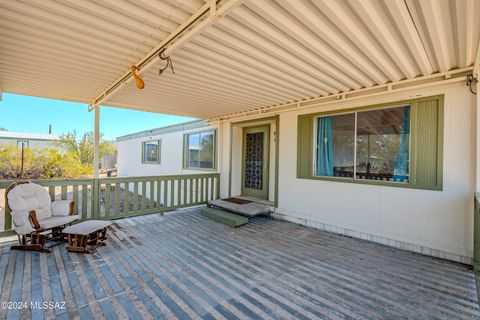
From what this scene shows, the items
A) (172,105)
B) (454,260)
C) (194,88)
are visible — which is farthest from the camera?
(172,105)

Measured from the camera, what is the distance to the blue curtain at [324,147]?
467 centimetres

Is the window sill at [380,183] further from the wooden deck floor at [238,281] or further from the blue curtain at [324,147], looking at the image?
the wooden deck floor at [238,281]

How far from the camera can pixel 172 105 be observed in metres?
5.54

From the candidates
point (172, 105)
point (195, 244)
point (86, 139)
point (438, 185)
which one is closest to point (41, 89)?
point (172, 105)

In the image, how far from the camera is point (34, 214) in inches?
127

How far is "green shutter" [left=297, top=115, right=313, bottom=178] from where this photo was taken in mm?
4883

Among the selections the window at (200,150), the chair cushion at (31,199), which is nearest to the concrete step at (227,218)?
the window at (200,150)

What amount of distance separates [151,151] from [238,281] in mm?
9315

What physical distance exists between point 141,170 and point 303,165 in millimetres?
9066

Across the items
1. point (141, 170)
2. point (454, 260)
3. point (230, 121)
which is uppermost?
point (230, 121)

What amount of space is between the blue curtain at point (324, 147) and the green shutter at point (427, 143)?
4.54ft

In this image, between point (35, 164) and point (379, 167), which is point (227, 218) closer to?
point (379, 167)

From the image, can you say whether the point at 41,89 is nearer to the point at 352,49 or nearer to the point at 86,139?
the point at 352,49

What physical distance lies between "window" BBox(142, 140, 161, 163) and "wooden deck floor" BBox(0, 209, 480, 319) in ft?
22.0
